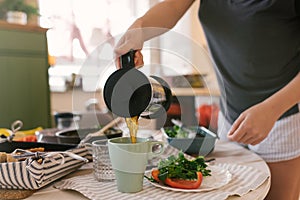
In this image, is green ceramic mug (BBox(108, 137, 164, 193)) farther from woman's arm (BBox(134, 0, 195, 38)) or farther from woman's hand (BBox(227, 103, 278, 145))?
woman's arm (BBox(134, 0, 195, 38))

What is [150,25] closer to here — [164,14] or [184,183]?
[164,14]

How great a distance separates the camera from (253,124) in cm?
83

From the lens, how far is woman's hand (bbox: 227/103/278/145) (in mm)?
830

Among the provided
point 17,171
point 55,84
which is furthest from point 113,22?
point 17,171

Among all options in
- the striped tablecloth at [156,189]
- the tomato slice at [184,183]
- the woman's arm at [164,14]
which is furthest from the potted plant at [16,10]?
the tomato slice at [184,183]

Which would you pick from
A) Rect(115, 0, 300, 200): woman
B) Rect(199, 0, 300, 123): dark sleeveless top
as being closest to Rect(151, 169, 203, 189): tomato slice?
Rect(115, 0, 300, 200): woman

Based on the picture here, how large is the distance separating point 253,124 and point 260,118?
0.09 feet

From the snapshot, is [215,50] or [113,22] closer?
[215,50]

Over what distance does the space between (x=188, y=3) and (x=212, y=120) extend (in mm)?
390

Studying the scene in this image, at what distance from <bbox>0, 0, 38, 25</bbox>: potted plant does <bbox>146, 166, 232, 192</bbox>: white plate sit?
1.91m

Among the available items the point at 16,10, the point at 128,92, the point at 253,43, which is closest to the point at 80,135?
the point at 128,92

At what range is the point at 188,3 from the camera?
3.67 ft

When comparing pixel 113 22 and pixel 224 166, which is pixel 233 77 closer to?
pixel 224 166

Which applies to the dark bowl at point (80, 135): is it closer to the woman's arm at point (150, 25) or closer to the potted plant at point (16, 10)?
the woman's arm at point (150, 25)
